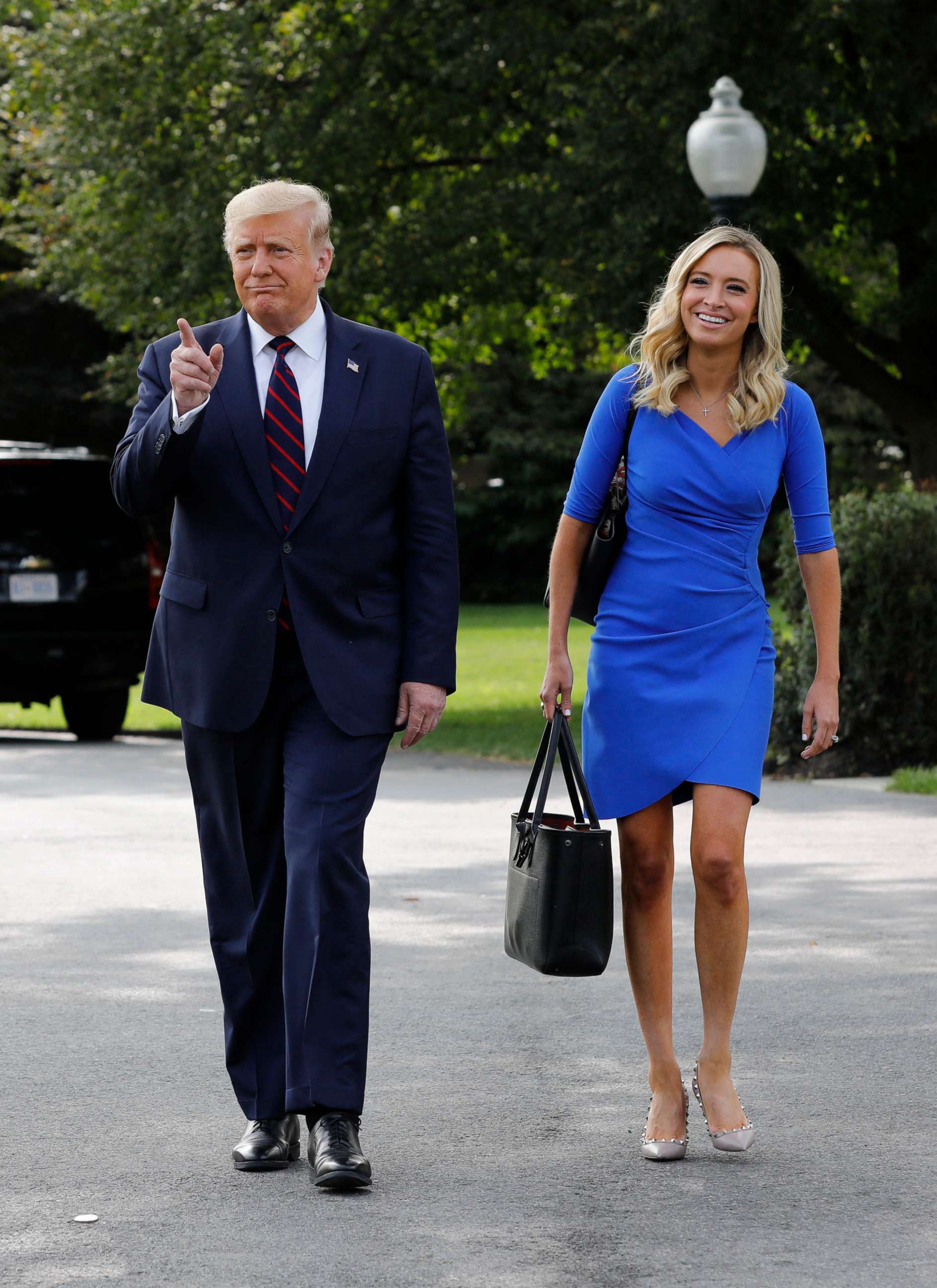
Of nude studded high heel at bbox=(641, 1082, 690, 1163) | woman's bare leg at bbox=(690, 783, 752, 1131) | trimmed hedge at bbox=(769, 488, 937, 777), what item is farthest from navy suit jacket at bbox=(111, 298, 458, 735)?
trimmed hedge at bbox=(769, 488, 937, 777)

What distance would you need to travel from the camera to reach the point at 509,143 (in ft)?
Result: 62.8

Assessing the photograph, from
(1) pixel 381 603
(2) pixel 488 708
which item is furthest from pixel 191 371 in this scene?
(2) pixel 488 708

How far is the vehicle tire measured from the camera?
577 inches

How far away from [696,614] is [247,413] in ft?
3.62

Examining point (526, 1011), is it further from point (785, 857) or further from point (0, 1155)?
point (785, 857)

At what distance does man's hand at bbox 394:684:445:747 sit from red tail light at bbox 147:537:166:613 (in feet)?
34.3

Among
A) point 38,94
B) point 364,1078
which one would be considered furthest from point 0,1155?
point 38,94

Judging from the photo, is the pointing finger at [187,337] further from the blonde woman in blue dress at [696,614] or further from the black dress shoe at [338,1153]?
the black dress shoe at [338,1153]

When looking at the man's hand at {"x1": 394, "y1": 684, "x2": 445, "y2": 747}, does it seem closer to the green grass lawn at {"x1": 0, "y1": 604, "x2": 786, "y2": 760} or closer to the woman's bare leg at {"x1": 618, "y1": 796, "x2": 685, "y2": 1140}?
the woman's bare leg at {"x1": 618, "y1": 796, "x2": 685, "y2": 1140}

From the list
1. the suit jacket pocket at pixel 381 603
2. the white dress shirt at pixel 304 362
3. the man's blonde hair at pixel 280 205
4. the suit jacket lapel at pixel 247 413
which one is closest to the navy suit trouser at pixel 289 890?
the suit jacket pocket at pixel 381 603

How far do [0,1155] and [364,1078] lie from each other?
84 cm

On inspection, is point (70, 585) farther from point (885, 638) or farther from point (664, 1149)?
point (664, 1149)

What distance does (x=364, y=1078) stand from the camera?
168 inches

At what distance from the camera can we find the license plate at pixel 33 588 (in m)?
14.1
